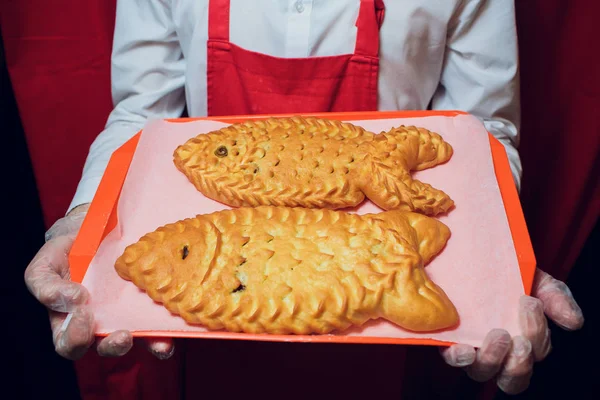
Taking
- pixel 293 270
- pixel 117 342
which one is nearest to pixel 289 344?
pixel 293 270

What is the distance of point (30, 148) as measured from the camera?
159 cm

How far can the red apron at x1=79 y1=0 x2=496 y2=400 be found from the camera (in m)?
1.15

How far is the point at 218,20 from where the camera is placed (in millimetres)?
1165

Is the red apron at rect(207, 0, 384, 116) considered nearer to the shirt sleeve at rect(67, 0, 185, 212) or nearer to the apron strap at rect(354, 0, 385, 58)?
the apron strap at rect(354, 0, 385, 58)

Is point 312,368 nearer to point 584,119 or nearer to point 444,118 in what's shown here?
point 444,118

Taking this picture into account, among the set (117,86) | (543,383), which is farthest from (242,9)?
(543,383)

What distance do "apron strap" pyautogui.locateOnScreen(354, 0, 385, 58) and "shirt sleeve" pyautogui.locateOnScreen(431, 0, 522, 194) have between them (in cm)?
17

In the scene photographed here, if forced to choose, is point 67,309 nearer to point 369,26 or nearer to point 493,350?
point 493,350

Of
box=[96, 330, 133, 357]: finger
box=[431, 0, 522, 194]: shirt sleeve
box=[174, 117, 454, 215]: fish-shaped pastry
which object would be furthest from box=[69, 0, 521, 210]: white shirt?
box=[96, 330, 133, 357]: finger

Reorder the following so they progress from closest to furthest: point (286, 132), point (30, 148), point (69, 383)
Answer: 1. point (286, 132)
2. point (30, 148)
3. point (69, 383)

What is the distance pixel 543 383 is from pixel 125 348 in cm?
143

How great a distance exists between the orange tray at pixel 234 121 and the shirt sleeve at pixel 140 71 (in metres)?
0.13

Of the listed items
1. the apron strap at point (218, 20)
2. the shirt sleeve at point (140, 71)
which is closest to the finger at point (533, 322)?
the apron strap at point (218, 20)

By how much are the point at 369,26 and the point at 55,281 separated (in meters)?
0.76
